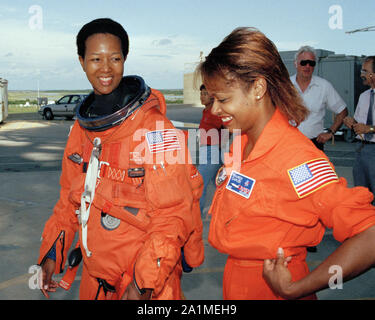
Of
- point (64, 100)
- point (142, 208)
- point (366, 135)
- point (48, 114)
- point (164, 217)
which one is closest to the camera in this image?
point (164, 217)

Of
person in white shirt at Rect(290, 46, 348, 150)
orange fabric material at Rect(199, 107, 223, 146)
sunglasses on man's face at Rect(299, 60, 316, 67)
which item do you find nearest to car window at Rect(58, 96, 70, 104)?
orange fabric material at Rect(199, 107, 223, 146)

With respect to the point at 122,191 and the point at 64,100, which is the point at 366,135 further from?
the point at 64,100

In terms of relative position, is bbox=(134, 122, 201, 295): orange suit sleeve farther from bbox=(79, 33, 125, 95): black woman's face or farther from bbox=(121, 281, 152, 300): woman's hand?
bbox=(79, 33, 125, 95): black woman's face

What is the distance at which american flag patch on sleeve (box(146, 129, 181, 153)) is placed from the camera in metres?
1.79

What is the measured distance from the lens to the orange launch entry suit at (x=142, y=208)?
167cm

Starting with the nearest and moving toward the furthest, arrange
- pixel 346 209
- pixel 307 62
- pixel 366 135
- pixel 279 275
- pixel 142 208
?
pixel 346 209, pixel 279 275, pixel 142 208, pixel 366 135, pixel 307 62

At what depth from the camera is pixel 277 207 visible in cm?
147

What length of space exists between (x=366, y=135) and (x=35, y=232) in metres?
4.18

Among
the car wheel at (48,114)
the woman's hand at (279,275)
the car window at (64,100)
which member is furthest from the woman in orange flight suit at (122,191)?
the car window at (64,100)

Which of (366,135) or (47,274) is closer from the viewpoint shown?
(47,274)

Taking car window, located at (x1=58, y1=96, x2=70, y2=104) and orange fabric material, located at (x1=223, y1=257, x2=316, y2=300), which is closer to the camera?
orange fabric material, located at (x1=223, y1=257, x2=316, y2=300)

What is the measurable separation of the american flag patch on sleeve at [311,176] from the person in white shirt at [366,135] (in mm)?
3473

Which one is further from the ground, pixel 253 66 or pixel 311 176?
pixel 253 66

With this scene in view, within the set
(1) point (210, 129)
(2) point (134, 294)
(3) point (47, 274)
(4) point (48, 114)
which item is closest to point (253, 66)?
(2) point (134, 294)
